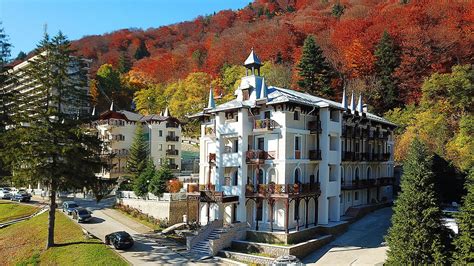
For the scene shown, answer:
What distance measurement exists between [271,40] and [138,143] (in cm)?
3908

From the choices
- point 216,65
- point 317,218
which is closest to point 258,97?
point 317,218

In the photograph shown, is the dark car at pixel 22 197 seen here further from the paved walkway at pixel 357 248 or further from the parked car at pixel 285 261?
the paved walkway at pixel 357 248

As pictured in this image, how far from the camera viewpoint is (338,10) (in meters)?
93.8

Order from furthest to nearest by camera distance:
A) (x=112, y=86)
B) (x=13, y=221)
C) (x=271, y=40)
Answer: (x=112, y=86) → (x=271, y=40) → (x=13, y=221)

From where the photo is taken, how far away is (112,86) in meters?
96.1

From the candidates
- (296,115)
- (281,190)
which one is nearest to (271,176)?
(281,190)

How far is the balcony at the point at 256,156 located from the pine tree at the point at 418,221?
41.6 ft

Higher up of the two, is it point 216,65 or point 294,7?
point 294,7

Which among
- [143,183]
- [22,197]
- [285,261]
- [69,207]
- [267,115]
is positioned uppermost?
[267,115]

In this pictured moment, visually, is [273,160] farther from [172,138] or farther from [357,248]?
[172,138]

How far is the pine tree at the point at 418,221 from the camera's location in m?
22.0

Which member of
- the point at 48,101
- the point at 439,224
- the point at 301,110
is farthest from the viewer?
the point at 301,110

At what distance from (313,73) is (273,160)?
31.6m

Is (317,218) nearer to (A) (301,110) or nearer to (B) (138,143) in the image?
(A) (301,110)
